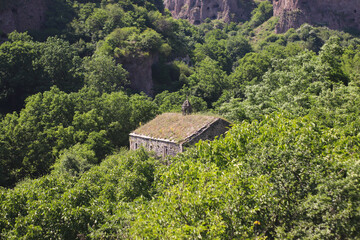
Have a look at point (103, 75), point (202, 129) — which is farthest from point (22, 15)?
point (202, 129)

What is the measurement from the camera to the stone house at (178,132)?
94.8 feet

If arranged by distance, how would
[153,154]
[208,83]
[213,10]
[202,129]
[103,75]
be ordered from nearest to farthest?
1. [202,129]
2. [153,154]
3. [103,75]
4. [208,83]
5. [213,10]

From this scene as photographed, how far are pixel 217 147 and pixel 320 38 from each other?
9651 cm

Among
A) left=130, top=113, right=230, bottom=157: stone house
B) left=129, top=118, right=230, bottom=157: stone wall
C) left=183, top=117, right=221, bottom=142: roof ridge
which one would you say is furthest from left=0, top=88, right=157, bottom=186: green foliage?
left=183, top=117, right=221, bottom=142: roof ridge

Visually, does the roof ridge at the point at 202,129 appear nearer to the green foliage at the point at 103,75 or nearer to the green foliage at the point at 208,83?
the green foliage at the point at 103,75

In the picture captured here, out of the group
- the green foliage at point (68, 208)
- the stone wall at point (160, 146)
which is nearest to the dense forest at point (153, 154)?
the green foliage at point (68, 208)

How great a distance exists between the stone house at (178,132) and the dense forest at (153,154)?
1875 millimetres

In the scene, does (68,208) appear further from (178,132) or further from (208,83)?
(208,83)

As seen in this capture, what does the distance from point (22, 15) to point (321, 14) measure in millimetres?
93032

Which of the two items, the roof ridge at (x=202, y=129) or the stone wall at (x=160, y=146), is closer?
the roof ridge at (x=202, y=129)

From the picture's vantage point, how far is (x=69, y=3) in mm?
79875

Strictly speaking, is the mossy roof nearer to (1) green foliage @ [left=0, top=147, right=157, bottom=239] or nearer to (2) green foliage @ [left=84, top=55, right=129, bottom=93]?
(1) green foliage @ [left=0, top=147, right=157, bottom=239]

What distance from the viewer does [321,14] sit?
395 feet

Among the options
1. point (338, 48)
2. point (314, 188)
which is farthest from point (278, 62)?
point (314, 188)
